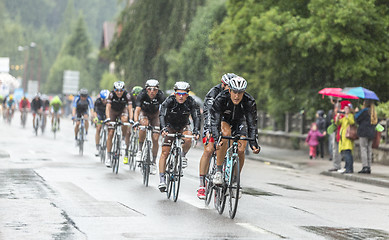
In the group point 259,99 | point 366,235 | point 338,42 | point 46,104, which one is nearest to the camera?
point 366,235

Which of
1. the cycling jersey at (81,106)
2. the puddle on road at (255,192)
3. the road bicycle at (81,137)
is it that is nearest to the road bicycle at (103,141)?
the road bicycle at (81,137)

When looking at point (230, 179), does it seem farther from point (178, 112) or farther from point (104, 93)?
point (104, 93)

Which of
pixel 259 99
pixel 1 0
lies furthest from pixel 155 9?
pixel 1 0

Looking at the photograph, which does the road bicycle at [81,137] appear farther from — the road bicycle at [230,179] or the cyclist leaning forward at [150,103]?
the road bicycle at [230,179]

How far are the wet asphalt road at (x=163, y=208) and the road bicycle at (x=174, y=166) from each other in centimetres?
22

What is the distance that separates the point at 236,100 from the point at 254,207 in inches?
75.0

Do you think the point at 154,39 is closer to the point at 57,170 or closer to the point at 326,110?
the point at 326,110

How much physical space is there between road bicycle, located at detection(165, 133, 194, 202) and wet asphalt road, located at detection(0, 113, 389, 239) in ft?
0.74

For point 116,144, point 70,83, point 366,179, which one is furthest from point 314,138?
point 70,83

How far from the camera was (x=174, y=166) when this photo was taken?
11.5 metres

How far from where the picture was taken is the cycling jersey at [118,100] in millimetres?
16766

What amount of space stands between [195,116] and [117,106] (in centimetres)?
521

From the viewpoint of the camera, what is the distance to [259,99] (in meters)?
35.8

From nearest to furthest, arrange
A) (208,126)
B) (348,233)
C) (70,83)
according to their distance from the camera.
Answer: (348,233), (208,126), (70,83)
